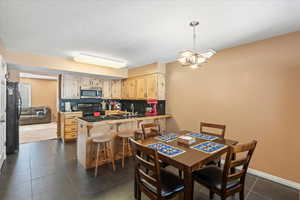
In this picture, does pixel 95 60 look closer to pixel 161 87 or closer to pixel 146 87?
pixel 146 87

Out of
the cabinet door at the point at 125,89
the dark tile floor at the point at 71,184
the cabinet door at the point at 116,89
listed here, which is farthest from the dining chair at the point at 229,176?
the cabinet door at the point at 116,89

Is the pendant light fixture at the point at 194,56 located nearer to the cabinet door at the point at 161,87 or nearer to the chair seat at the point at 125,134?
the chair seat at the point at 125,134

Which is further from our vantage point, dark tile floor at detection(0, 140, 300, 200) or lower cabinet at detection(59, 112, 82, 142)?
lower cabinet at detection(59, 112, 82, 142)

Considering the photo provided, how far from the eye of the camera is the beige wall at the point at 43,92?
7.34 m

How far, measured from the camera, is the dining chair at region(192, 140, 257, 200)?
1.40 meters

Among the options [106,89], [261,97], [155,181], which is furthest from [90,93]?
[261,97]

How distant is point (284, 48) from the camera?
7.50 ft

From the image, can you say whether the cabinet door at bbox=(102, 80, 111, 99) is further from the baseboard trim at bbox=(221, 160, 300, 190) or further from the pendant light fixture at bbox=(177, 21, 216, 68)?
the baseboard trim at bbox=(221, 160, 300, 190)

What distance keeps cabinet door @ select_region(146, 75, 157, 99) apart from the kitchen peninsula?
37.4 inches

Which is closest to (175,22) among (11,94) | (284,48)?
(284,48)

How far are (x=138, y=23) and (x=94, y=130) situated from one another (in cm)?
212

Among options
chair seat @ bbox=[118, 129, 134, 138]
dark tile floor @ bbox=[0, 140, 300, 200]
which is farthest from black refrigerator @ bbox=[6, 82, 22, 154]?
chair seat @ bbox=[118, 129, 134, 138]

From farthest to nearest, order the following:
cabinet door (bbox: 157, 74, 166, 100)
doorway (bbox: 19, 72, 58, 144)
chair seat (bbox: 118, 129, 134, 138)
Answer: doorway (bbox: 19, 72, 58, 144) → cabinet door (bbox: 157, 74, 166, 100) → chair seat (bbox: 118, 129, 134, 138)

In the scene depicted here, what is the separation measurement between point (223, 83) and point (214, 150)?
177 cm
